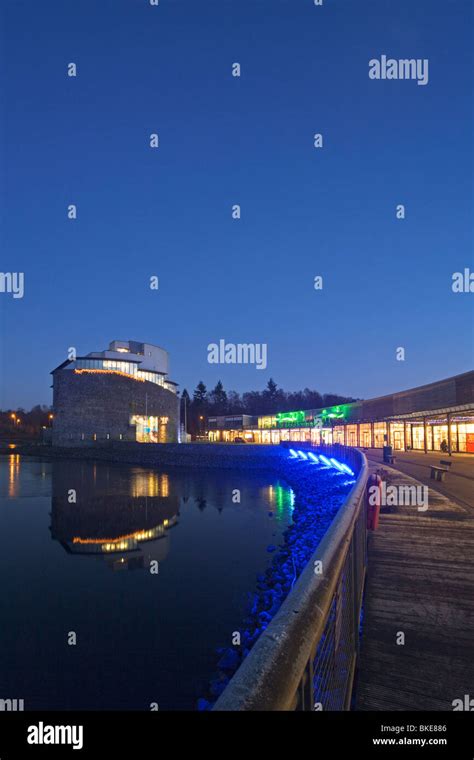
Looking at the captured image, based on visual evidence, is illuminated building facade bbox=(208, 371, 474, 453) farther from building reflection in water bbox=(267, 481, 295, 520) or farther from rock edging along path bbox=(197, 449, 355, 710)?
building reflection in water bbox=(267, 481, 295, 520)

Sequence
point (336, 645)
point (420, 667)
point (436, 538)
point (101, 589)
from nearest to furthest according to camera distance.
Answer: point (336, 645) < point (420, 667) < point (436, 538) < point (101, 589)

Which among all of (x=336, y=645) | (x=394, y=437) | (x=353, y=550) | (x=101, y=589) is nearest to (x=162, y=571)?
(x=101, y=589)

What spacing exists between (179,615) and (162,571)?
4252 millimetres

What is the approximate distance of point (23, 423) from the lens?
166375 millimetres

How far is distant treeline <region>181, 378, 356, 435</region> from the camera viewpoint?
13562cm

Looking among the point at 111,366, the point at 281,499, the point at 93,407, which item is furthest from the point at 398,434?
the point at 111,366

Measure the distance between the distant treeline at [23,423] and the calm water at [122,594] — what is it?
12962cm

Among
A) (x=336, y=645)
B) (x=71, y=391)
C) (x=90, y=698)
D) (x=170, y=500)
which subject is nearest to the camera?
(x=336, y=645)

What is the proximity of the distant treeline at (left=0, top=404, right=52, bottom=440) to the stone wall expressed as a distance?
68.9 meters

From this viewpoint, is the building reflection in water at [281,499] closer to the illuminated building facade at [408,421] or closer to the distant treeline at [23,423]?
the illuminated building facade at [408,421]

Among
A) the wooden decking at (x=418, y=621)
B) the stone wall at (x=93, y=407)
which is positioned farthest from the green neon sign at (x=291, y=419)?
the wooden decking at (x=418, y=621)

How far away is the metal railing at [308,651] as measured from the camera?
1.73 m

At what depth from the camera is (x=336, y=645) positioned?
11.9 feet

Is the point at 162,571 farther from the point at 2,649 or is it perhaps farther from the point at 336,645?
the point at 336,645
